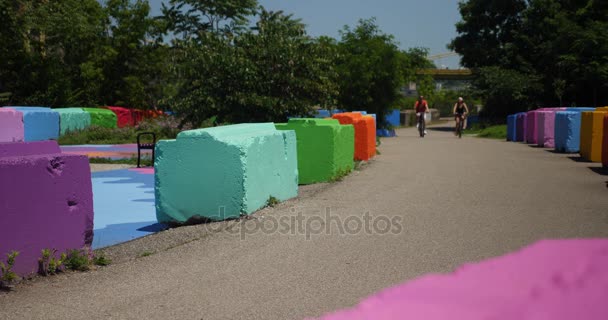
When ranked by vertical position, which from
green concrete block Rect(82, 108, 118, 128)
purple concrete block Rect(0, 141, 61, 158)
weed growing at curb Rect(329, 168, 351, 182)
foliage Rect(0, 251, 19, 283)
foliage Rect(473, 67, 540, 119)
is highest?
foliage Rect(473, 67, 540, 119)

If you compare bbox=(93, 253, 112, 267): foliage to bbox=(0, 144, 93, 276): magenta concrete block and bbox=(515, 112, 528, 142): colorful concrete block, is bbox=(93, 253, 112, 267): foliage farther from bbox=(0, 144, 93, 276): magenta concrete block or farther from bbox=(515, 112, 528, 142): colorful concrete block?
bbox=(515, 112, 528, 142): colorful concrete block

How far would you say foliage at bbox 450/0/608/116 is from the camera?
39094 millimetres

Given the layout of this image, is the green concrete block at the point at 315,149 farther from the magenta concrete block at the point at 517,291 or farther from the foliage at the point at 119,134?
the foliage at the point at 119,134

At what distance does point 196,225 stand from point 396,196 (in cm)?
384

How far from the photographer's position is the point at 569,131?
70.1 feet

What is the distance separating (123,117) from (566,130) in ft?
84.5

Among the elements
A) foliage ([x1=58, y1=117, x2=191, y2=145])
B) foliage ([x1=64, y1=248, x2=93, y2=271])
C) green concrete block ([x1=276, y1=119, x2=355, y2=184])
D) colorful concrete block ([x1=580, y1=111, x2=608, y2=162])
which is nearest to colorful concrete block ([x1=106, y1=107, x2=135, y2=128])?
foliage ([x1=58, y1=117, x2=191, y2=145])

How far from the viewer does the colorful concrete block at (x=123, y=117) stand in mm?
39125

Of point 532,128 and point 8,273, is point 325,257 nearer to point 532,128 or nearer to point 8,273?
point 8,273

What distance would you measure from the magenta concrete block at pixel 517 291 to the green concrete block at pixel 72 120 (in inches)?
1274

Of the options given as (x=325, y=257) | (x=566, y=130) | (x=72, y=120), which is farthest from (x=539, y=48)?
(x=325, y=257)

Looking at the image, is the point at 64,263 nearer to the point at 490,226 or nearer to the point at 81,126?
the point at 490,226

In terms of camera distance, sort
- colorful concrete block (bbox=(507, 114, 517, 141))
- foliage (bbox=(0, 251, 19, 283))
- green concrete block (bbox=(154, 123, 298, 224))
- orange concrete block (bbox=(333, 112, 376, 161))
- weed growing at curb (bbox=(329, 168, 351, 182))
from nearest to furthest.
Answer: foliage (bbox=(0, 251, 19, 283))
green concrete block (bbox=(154, 123, 298, 224))
weed growing at curb (bbox=(329, 168, 351, 182))
orange concrete block (bbox=(333, 112, 376, 161))
colorful concrete block (bbox=(507, 114, 517, 141))

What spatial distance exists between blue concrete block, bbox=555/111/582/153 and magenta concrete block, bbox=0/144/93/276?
17509 mm
